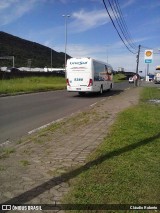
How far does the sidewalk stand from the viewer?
16.4 ft

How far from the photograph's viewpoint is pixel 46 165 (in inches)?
254

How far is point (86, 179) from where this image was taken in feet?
18.1

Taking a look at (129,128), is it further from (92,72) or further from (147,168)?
(92,72)

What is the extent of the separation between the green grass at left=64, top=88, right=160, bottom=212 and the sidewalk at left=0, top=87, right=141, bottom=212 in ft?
0.72

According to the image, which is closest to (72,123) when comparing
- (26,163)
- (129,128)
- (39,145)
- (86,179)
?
(129,128)

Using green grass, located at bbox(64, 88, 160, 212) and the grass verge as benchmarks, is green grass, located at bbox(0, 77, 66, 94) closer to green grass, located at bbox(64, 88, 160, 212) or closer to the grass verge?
the grass verge

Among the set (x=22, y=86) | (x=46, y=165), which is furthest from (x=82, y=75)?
(x=46, y=165)

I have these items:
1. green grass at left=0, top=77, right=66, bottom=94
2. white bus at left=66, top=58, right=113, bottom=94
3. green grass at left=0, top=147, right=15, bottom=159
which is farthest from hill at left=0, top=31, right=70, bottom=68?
green grass at left=0, top=147, right=15, bottom=159

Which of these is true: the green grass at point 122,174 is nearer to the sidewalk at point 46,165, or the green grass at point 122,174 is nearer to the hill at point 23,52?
the sidewalk at point 46,165

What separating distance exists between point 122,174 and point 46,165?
4.62ft

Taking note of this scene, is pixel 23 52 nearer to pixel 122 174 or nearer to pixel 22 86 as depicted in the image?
pixel 22 86

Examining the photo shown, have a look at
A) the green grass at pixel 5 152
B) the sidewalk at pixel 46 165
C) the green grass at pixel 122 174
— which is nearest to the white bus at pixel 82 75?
the sidewalk at pixel 46 165

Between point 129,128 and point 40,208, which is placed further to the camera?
point 129,128

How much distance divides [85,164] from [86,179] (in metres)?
0.94
